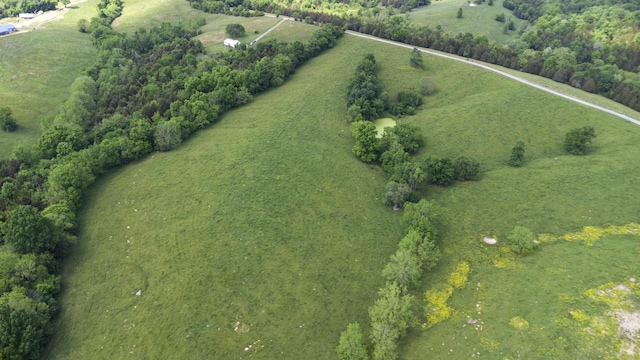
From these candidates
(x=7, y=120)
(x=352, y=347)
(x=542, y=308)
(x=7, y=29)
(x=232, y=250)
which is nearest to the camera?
(x=352, y=347)

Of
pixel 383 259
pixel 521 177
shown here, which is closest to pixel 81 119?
pixel 383 259

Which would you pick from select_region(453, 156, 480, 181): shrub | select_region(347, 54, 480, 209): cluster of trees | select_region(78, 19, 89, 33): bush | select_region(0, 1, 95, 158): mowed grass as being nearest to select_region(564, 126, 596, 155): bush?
select_region(453, 156, 480, 181): shrub

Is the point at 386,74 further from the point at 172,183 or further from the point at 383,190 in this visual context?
the point at 172,183

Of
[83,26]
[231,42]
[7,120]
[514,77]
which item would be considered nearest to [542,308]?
[514,77]

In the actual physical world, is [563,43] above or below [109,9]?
below

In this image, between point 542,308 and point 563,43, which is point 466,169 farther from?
point 563,43

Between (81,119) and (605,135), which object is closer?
(605,135)
